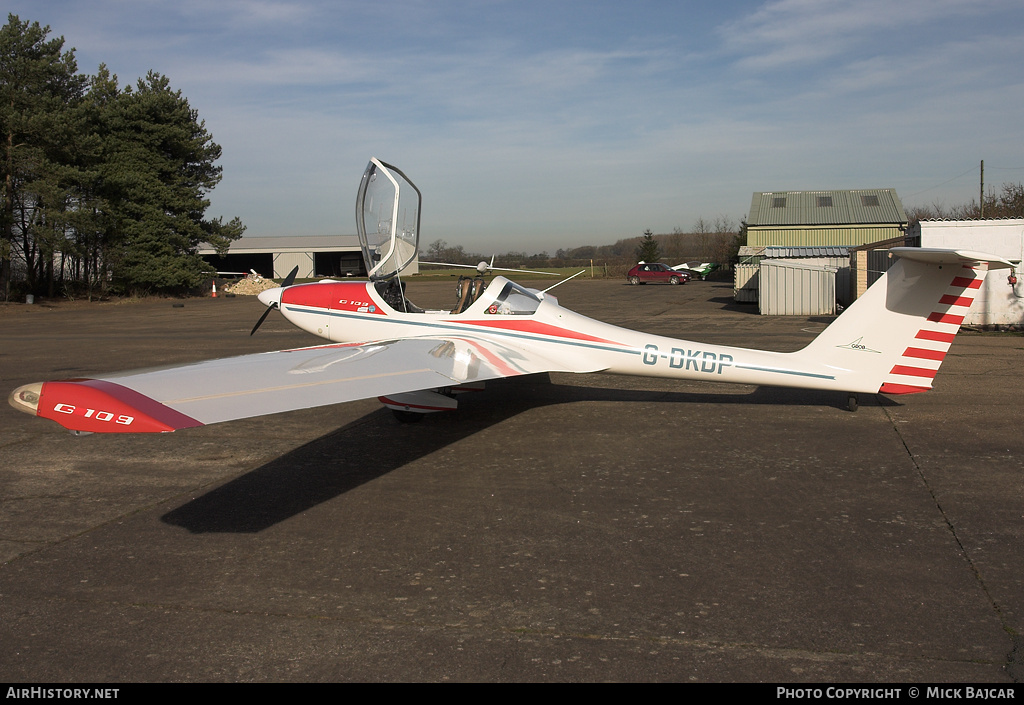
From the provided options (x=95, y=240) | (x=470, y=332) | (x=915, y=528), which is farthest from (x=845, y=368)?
(x=95, y=240)

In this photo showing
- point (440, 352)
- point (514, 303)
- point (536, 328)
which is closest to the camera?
point (440, 352)

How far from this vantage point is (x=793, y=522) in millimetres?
5398

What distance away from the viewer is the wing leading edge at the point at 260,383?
4602mm

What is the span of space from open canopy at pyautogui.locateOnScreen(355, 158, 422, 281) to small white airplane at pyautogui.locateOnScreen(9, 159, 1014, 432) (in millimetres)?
15

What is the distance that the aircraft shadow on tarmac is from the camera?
5.91 metres

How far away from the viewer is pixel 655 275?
1876 inches

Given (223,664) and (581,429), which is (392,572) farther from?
(581,429)

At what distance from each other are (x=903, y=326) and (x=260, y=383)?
21.6 ft

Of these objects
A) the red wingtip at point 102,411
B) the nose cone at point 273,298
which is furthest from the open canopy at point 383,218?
the red wingtip at point 102,411

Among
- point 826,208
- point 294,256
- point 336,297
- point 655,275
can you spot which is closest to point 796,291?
point 336,297

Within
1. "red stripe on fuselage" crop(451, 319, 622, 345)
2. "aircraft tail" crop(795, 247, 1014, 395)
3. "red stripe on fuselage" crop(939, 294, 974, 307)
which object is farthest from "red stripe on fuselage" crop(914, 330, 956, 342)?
"red stripe on fuselage" crop(451, 319, 622, 345)

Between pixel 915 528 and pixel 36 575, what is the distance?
245 inches

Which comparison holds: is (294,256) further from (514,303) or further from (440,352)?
(440,352)

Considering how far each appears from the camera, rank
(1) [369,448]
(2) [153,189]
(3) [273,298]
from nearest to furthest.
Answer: (1) [369,448], (3) [273,298], (2) [153,189]
